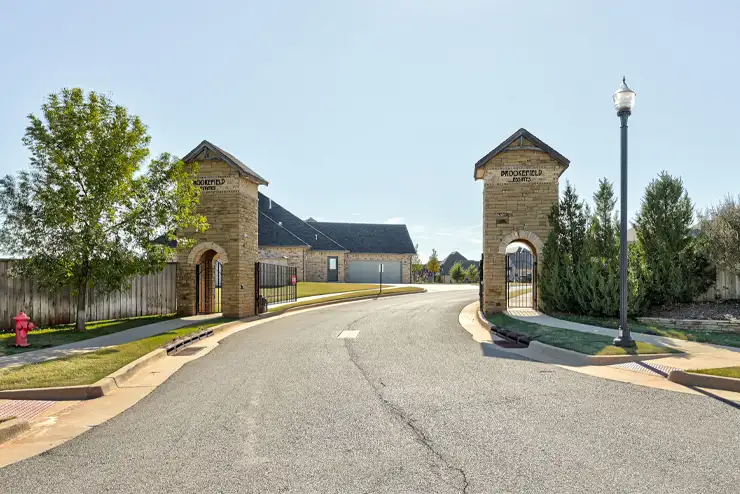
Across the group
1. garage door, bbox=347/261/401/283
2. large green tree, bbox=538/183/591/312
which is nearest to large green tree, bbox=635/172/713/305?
large green tree, bbox=538/183/591/312

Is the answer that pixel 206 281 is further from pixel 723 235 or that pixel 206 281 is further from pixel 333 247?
pixel 333 247

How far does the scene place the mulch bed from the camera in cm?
1422

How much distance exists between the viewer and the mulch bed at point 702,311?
14219mm

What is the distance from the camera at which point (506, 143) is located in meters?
17.7

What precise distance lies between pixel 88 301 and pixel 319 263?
30.8 m

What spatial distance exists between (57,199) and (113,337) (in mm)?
3924

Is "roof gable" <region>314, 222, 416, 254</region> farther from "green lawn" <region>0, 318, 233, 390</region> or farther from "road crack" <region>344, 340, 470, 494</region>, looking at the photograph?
"road crack" <region>344, 340, 470, 494</region>

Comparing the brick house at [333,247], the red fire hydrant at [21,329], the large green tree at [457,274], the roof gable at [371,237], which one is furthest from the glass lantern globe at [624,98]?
the large green tree at [457,274]

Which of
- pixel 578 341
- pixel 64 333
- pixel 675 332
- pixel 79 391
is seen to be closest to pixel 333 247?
pixel 64 333

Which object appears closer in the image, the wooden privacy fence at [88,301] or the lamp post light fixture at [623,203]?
the lamp post light fixture at [623,203]

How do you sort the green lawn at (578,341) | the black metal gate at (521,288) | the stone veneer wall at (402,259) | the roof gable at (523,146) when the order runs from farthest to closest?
the stone veneer wall at (402,259) → the black metal gate at (521,288) → the roof gable at (523,146) → the green lawn at (578,341)

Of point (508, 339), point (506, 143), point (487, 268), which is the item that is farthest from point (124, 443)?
point (506, 143)

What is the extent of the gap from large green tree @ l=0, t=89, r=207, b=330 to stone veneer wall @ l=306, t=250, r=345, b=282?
3142cm

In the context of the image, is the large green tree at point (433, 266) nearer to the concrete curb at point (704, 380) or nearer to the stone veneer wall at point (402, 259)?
the stone veneer wall at point (402, 259)
